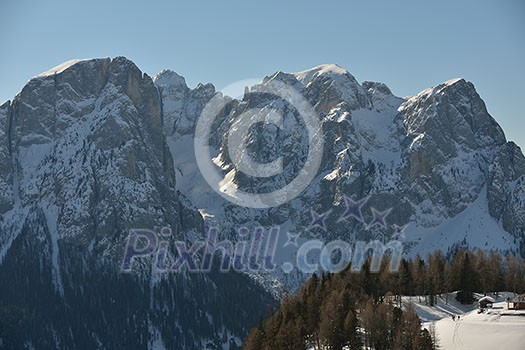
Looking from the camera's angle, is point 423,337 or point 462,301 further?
point 462,301

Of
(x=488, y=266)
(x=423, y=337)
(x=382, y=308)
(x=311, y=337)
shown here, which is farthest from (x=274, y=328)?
(x=488, y=266)

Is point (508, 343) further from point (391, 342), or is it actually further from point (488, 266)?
point (488, 266)

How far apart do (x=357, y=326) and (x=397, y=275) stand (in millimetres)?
34726

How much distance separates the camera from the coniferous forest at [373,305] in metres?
130

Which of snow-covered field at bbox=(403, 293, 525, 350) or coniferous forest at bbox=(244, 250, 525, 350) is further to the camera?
coniferous forest at bbox=(244, 250, 525, 350)

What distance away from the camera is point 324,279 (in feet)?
535

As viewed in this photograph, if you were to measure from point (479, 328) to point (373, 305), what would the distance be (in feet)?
53.1

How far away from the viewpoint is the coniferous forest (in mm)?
130500

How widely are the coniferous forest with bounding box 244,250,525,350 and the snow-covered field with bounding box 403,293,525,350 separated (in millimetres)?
3733

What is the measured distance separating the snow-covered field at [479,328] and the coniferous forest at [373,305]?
3733mm

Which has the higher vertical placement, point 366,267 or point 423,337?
point 366,267

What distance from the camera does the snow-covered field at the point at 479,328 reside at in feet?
420

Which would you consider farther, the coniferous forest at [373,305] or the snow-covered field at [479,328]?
the coniferous forest at [373,305]

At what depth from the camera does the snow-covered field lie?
420ft
